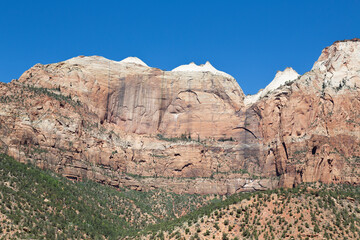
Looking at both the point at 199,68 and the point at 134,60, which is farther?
the point at 199,68

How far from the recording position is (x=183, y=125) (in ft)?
497

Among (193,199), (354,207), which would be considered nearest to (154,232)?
(354,207)

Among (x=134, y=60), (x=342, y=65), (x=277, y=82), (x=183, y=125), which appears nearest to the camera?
(x=342, y=65)

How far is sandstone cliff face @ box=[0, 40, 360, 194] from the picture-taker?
12412 centimetres

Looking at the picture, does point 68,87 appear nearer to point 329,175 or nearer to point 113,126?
point 113,126

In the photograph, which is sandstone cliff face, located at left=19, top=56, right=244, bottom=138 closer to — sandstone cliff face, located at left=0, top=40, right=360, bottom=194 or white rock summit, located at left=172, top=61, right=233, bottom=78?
sandstone cliff face, located at left=0, top=40, right=360, bottom=194

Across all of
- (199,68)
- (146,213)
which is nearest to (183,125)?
(199,68)

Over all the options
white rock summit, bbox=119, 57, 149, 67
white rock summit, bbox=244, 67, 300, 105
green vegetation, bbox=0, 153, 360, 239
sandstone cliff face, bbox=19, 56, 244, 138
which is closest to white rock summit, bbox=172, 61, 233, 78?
white rock summit, bbox=119, 57, 149, 67

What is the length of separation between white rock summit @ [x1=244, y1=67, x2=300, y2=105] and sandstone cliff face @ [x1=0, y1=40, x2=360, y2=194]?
Result: 98.0 inches

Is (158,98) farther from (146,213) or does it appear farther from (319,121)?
(319,121)

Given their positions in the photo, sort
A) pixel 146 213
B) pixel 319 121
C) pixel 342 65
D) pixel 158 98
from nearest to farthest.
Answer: pixel 146 213 → pixel 319 121 → pixel 342 65 → pixel 158 98

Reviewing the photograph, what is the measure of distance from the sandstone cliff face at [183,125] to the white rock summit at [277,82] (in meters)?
2.49

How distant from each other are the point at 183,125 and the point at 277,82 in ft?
104

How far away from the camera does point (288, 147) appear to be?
449 feet
